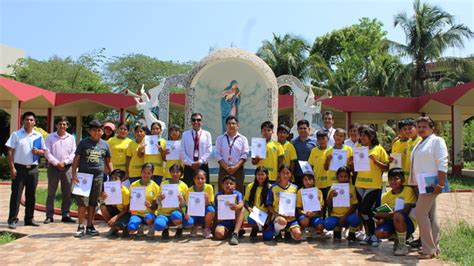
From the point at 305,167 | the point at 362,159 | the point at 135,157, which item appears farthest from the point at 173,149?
the point at 362,159

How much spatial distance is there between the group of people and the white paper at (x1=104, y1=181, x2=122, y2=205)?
0.10m

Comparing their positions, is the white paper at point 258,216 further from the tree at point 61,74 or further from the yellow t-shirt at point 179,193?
the tree at point 61,74

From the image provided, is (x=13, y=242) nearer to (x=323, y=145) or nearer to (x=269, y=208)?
(x=269, y=208)

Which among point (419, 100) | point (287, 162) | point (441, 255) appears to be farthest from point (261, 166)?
point (419, 100)

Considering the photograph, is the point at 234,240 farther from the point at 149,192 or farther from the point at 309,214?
the point at 149,192

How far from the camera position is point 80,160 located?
5.89m

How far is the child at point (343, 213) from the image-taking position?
5.60 m

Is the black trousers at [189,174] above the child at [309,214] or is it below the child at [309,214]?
above

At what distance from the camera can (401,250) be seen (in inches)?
195

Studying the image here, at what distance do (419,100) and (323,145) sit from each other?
591 inches

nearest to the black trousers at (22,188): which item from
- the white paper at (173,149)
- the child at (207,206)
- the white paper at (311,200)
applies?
the white paper at (173,149)

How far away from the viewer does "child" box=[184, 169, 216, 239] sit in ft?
18.7

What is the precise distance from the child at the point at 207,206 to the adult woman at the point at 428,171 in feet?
8.18

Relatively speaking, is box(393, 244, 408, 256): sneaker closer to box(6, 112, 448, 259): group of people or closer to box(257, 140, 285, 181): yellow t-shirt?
box(6, 112, 448, 259): group of people
